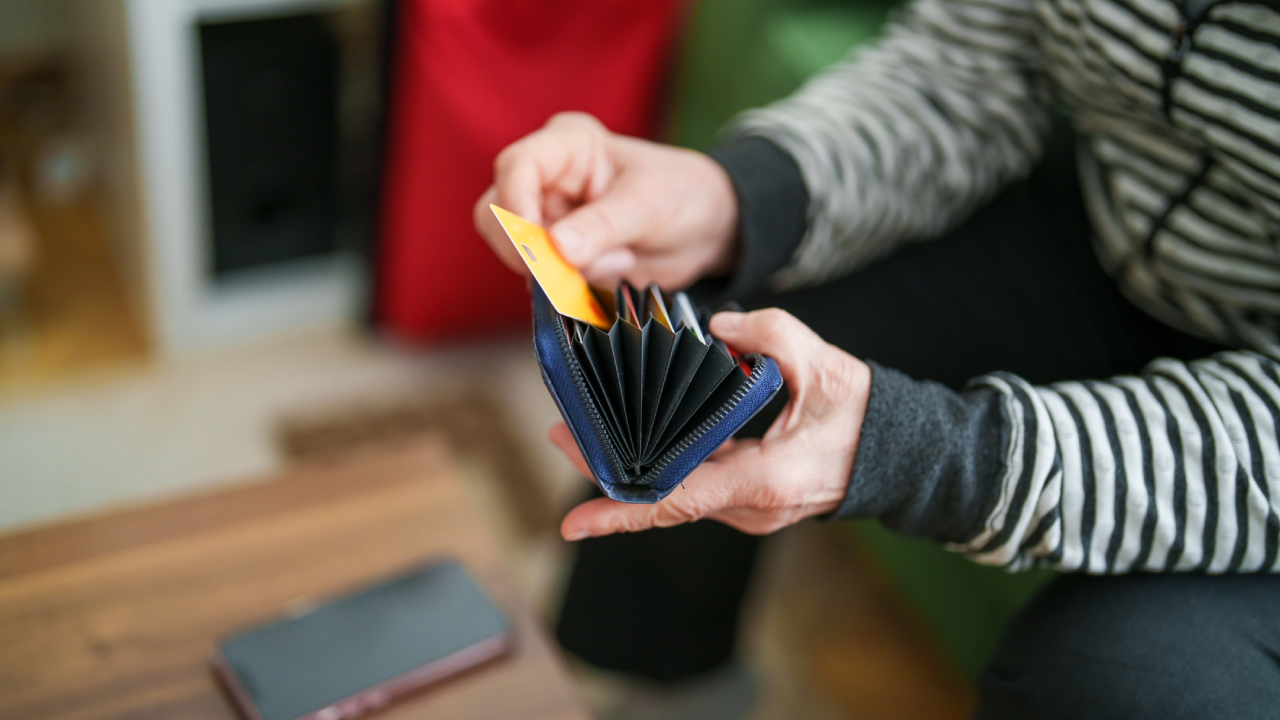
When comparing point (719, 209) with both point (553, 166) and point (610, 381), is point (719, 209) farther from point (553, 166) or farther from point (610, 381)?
point (610, 381)

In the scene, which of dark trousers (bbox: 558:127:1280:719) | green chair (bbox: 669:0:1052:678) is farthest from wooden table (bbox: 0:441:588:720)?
green chair (bbox: 669:0:1052:678)

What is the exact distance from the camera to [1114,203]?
32.1 inches

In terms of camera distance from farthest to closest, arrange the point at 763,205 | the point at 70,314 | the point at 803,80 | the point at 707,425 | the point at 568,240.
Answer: the point at 70,314 → the point at 803,80 → the point at 763,205 → the point at 568,240 → the point at 707,425

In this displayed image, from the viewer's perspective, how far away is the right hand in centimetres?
68

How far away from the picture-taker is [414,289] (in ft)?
4.71

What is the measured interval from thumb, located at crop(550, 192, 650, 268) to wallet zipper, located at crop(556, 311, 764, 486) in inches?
5.4

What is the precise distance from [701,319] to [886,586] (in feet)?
2.72

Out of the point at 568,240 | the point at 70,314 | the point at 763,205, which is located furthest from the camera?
the point at 70,314

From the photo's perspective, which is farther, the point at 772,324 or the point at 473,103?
the point at 473,103

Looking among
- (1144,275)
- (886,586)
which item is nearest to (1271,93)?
(1144,275)

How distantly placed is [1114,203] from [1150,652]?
1.28 feet

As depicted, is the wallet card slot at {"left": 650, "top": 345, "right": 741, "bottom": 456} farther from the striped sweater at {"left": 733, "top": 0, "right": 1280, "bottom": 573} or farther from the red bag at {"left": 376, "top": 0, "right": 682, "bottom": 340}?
the red bag at {"left": 376, "top": 0, "right": 682, "bottom": 340}

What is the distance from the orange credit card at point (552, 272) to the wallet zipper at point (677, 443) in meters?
0.03

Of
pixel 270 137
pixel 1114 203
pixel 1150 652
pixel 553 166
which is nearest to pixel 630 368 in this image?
pixel 553 166
